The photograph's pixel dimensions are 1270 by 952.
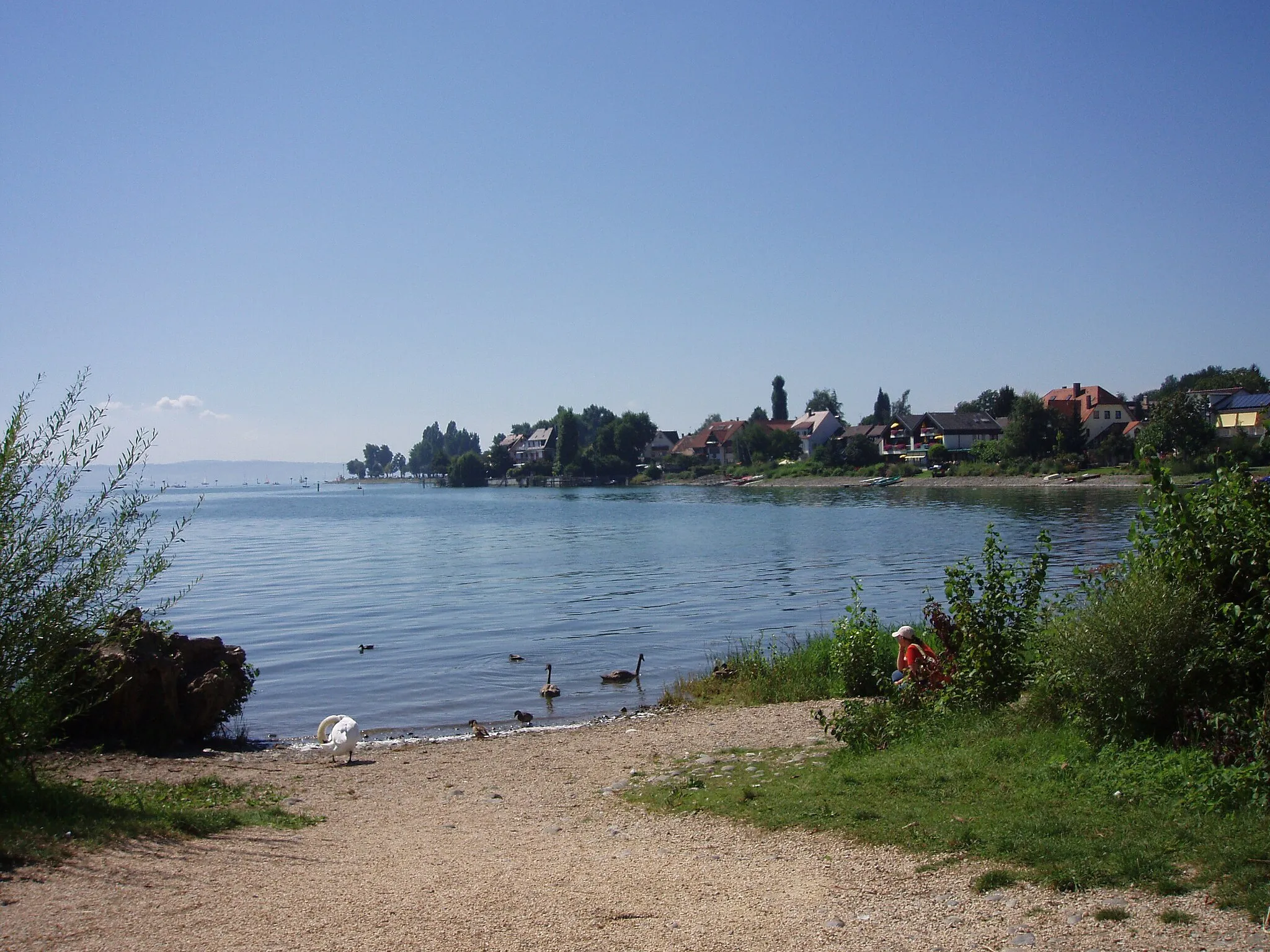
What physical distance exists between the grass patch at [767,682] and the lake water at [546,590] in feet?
3.62

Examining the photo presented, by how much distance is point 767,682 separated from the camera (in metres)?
21.0

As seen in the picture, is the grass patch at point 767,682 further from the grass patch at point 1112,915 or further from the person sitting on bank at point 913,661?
the grass patch at point 1112,915

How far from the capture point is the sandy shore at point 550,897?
663 centimetres

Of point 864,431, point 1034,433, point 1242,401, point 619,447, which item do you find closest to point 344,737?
point 1242,401

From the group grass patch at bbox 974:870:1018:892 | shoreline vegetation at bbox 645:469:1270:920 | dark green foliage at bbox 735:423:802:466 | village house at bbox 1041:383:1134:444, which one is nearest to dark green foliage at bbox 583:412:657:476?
dark green foliage at bbox 735:423:802:466

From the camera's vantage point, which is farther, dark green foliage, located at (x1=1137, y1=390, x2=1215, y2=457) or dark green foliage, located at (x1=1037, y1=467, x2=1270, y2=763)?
dark green foliage, located at (x1=1137, y1=390, x2=1215, y2=457)

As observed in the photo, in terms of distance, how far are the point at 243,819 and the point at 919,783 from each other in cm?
743

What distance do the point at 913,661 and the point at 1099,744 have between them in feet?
17.3

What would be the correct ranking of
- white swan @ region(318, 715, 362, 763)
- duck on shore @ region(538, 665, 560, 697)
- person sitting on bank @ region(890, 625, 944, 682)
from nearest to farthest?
person sitting on bank @ region(890, 625, 944, 682) → white swan @ region(318, 715, 362, 763) → duck on shore @ region(538, 665, 560, 697)

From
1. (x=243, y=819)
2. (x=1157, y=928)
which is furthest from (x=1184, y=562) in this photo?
(x=243, y=819)

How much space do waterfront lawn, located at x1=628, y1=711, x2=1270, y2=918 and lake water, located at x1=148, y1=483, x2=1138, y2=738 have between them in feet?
33.7

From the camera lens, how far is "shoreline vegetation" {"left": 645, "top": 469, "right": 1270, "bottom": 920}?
7543mm

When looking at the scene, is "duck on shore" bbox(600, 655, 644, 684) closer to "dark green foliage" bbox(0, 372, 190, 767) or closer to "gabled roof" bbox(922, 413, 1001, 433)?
"dark green foliage" bbox(0, 372, 190, 767)

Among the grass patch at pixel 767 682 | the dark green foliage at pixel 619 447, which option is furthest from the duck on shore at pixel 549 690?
the dark green foliage at pixel 619 447
